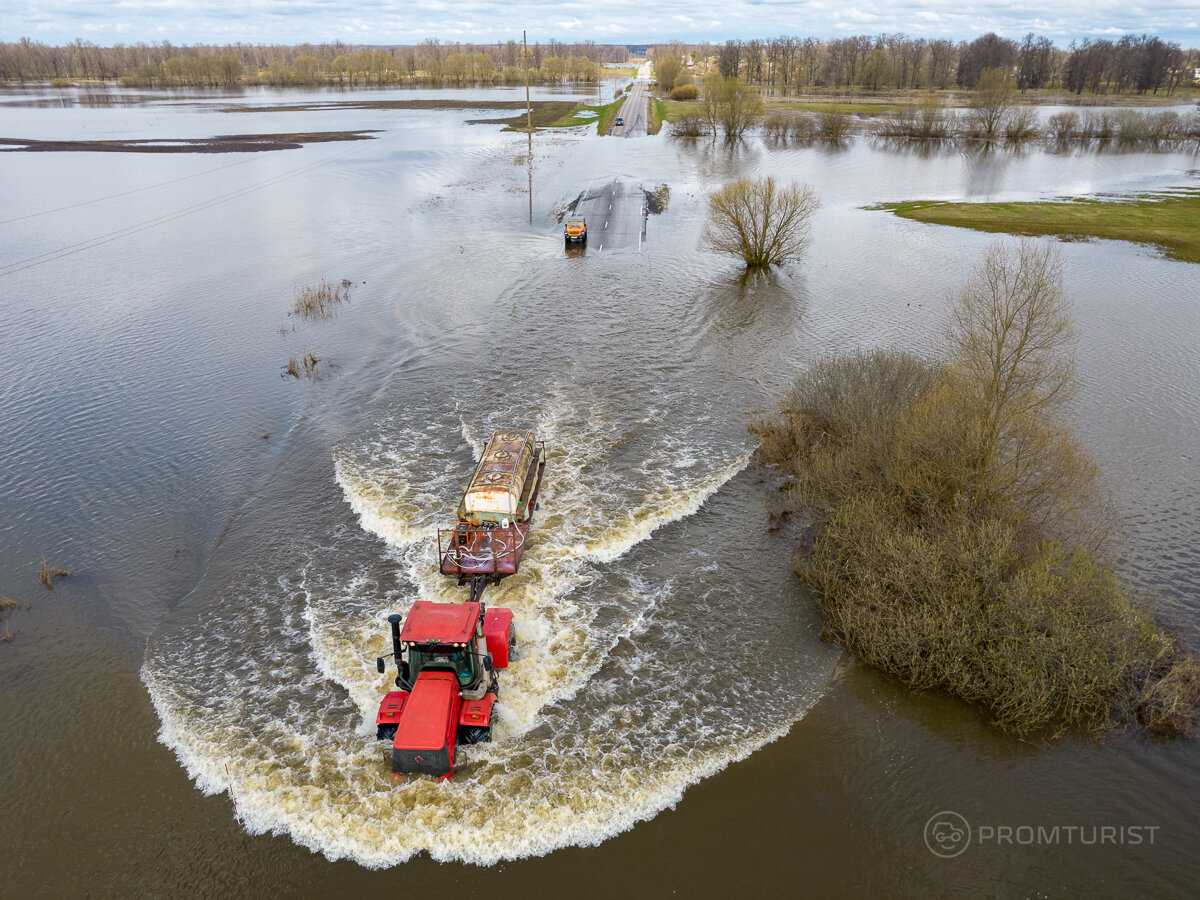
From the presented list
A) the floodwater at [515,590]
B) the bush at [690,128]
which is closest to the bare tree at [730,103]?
the bush at [690,128]

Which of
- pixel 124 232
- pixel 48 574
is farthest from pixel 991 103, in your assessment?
pixel 48 574

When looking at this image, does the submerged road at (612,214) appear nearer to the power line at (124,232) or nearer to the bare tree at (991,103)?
the power line at (124,232)

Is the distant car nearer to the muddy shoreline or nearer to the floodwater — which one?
the floodwater

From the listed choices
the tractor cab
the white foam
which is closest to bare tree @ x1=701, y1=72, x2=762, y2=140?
the white foam

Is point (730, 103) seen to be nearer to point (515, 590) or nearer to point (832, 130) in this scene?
point (832, 130)

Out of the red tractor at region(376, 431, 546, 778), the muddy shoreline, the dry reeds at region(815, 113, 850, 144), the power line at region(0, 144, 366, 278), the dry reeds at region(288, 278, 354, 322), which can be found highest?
the dry reeds at region(815, 113, 850, 144)

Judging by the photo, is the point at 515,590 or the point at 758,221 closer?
the point at 515,590

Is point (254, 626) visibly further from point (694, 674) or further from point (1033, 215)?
point (1033, 215)
